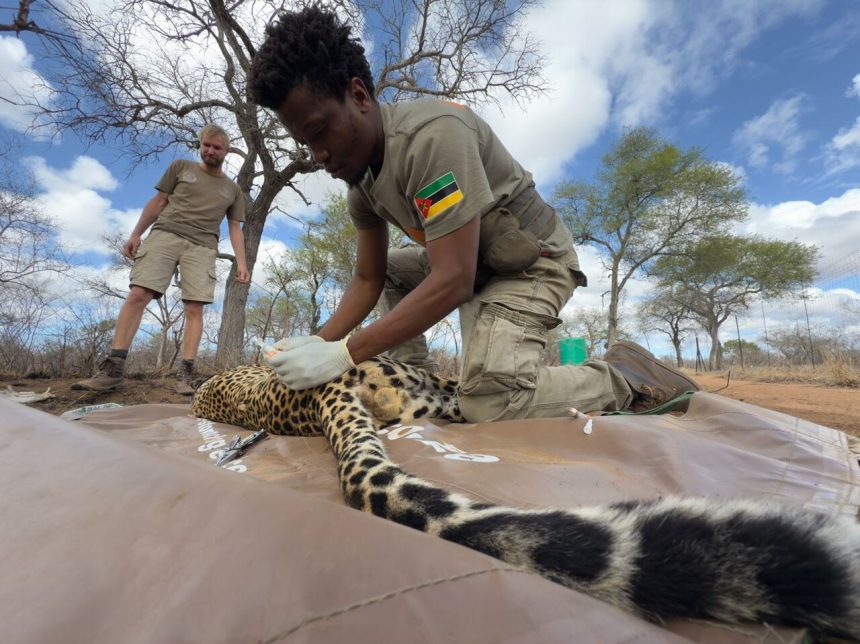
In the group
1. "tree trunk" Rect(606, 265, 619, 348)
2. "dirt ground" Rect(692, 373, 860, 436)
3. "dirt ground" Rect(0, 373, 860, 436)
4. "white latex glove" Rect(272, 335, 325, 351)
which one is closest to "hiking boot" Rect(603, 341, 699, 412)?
"dirt ground" Rect(692, 373, 860, 436)

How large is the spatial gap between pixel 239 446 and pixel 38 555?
4.30 feet

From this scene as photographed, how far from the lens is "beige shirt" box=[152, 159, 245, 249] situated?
437cm

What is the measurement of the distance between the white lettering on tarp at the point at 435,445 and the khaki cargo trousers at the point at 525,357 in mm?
428

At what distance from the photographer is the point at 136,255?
13.7ft

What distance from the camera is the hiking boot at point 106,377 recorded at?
401 cm

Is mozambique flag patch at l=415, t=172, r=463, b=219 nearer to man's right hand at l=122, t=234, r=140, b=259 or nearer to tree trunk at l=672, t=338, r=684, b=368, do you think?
man's right hand at l=122, t=234, r=140, b=259

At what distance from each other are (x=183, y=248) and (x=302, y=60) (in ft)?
10.6

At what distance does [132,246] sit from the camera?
4.23 metres

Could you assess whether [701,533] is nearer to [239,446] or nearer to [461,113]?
[239,446]

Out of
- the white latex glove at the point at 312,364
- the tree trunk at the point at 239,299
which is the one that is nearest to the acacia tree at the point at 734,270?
the tree trunk at the point at 239,299

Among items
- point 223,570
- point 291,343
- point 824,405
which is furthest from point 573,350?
point 223,570

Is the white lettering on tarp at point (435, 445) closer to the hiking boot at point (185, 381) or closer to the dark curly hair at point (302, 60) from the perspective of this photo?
the dark curly hair at point (302, 60)

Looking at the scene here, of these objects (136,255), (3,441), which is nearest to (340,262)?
(136,255)

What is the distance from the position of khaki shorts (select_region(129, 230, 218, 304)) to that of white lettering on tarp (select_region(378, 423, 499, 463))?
3306 mm
